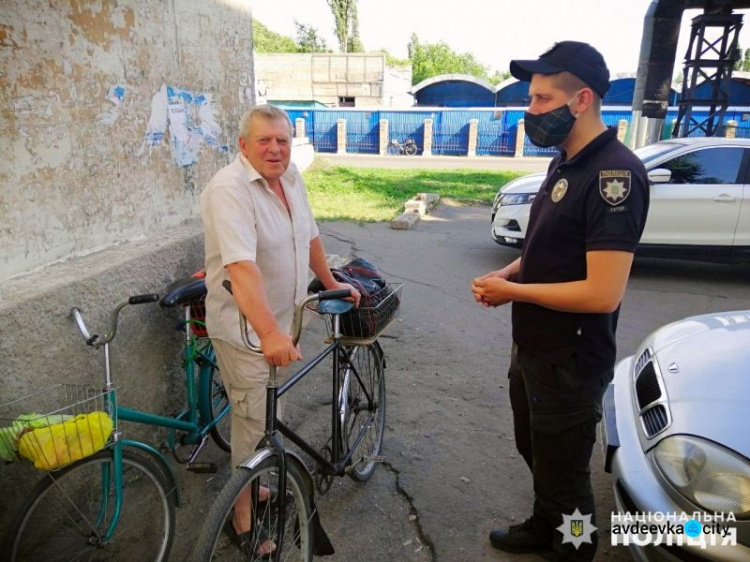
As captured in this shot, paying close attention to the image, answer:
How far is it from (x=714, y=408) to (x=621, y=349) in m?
2.79

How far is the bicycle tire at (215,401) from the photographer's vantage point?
287 centimetres

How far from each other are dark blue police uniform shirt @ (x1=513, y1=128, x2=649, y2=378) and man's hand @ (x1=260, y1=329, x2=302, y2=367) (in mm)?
909

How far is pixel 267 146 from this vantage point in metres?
2.12

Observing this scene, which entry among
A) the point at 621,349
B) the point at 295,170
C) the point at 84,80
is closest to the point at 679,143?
the point at 621,349

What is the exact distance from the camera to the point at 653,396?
2.54m

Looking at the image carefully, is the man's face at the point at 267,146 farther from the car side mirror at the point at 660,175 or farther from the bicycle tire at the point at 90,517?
the car side mirror at the point at 660,175

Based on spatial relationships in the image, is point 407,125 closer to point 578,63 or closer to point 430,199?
point 430,199

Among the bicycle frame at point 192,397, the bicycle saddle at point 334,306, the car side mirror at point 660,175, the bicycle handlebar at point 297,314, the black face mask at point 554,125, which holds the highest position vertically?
the black face mask at point 554,125

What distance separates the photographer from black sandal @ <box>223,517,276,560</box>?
206cm

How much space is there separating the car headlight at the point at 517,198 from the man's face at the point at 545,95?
17.9ft

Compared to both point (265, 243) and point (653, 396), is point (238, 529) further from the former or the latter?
point (653, 396)

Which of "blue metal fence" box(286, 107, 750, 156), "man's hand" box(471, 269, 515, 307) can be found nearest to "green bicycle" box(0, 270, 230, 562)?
"man's hand" box(471, 269, 515, 307)

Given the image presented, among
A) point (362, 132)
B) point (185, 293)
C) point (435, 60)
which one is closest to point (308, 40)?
point (435, 60)

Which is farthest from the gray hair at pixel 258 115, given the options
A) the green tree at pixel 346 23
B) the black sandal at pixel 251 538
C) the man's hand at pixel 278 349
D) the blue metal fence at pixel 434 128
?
the green tree at pixel 346 23
